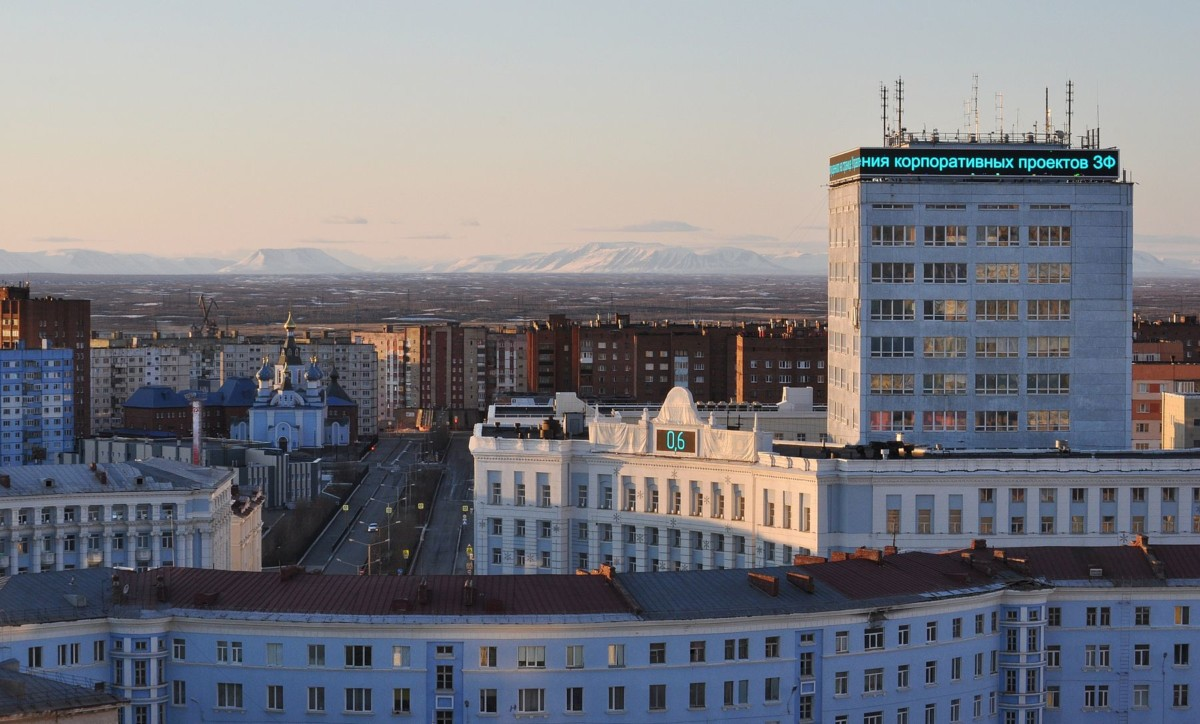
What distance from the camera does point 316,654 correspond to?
79188 millimetres

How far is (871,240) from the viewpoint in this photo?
125m

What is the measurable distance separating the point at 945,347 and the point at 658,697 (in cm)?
4989

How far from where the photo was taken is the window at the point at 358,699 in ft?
260

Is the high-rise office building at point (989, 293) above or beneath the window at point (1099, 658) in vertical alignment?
above

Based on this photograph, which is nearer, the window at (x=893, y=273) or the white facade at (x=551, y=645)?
the white facade at (x=551, y=645)

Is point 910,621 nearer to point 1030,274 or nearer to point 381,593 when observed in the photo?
point 381,593

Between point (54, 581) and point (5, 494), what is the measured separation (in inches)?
2424

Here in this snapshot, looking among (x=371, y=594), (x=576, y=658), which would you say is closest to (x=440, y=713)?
(x=576, y=658)

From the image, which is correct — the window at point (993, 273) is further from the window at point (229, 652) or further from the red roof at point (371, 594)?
the window at point (229, 652)

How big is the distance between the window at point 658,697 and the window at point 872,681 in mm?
7666

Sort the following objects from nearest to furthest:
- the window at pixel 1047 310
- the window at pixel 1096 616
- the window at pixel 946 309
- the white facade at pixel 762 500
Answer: the window at pixel 1096 616, the white facade at pixel 762 500, the window at pixel 946 309, the window at pixel 1047 310

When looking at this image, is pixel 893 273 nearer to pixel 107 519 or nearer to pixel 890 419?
pixel 890 419

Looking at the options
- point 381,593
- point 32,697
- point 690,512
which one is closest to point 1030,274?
point 690,512

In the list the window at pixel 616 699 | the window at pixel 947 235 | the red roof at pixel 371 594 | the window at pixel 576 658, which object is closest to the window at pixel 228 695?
the red roof at pixel 371 594
